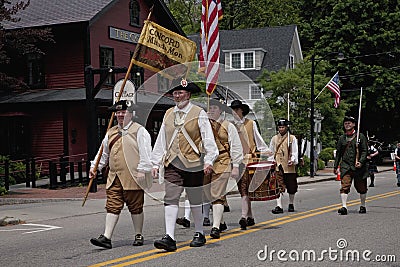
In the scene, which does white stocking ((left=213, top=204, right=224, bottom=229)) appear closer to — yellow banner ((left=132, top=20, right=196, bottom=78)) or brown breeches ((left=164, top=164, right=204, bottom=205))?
brown breeches ((left=164, top=164, right=204, bottom=205))

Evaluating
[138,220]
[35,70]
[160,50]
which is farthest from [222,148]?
[35,70]

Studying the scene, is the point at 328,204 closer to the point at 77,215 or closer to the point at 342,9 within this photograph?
the point at 77,215

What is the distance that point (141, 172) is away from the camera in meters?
8.91

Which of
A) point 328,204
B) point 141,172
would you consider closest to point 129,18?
point 328,204

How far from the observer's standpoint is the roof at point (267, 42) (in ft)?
156

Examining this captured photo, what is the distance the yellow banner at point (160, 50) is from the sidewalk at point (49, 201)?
2404 millimetres

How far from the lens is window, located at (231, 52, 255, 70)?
4783cm

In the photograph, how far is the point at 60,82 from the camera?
2769 cm

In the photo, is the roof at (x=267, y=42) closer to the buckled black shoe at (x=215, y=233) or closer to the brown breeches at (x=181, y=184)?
the buckled black shoe at (x=215, y=233)

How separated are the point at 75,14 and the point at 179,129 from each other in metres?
19.3

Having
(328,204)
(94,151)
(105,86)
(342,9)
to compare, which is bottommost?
(328,204)

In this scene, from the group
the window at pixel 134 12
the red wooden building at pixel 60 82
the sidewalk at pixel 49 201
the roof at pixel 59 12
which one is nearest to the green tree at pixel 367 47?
the window at pixel 134 12

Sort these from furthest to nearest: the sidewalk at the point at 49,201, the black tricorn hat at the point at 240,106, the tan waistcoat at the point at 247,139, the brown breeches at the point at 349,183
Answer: the sidewalk at the point at 49,201 → the brown breeches at the point at 349,183 → the tan waistcoat at the point at 247,139 → the black tricorn hat at the point at 240,106

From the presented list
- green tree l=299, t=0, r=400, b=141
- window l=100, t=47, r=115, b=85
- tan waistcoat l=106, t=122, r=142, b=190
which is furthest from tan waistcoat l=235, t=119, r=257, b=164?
green tree l=299, t=0, r=400, b=141
